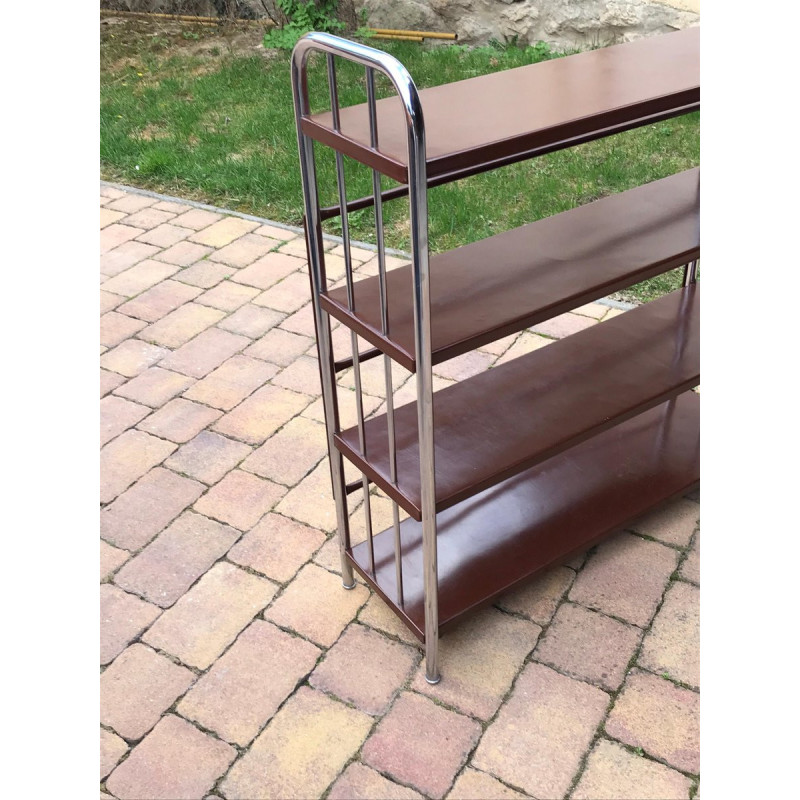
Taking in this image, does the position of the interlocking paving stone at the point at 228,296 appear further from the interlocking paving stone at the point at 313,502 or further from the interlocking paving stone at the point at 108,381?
the interlocking paving stone at the point at 313,502

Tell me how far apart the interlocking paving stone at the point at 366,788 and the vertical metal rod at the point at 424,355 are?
1.01ft

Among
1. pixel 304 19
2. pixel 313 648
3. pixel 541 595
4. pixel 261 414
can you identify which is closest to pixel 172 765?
pixel 313 648

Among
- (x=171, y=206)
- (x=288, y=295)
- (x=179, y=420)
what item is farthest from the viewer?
(x=171, y=206)

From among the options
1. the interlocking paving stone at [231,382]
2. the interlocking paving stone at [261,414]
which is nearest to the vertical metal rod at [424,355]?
the interlocking paving stone at [261,414]

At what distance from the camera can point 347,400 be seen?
3490 mm

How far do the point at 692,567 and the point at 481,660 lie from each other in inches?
29.2

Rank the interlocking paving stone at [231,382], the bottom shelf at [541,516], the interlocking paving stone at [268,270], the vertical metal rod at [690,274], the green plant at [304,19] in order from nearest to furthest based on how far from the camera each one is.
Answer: the bottom shelf at [541,516] < the vertical metal rod at [690,274] < the interlocking paving stone at [231,382] < the interlocking paving stone at [268,270] < the green plant at [304,19]

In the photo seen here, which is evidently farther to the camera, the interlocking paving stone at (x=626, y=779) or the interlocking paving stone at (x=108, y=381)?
the interlocking paving stone at (x=108, y=381)

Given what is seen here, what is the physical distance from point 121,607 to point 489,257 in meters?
1.52

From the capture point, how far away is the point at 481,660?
2.41 metres

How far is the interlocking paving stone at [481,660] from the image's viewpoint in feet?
7.59

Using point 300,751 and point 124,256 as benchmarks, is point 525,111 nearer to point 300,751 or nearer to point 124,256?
point 300,751

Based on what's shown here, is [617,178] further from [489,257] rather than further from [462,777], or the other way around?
[462,777]
